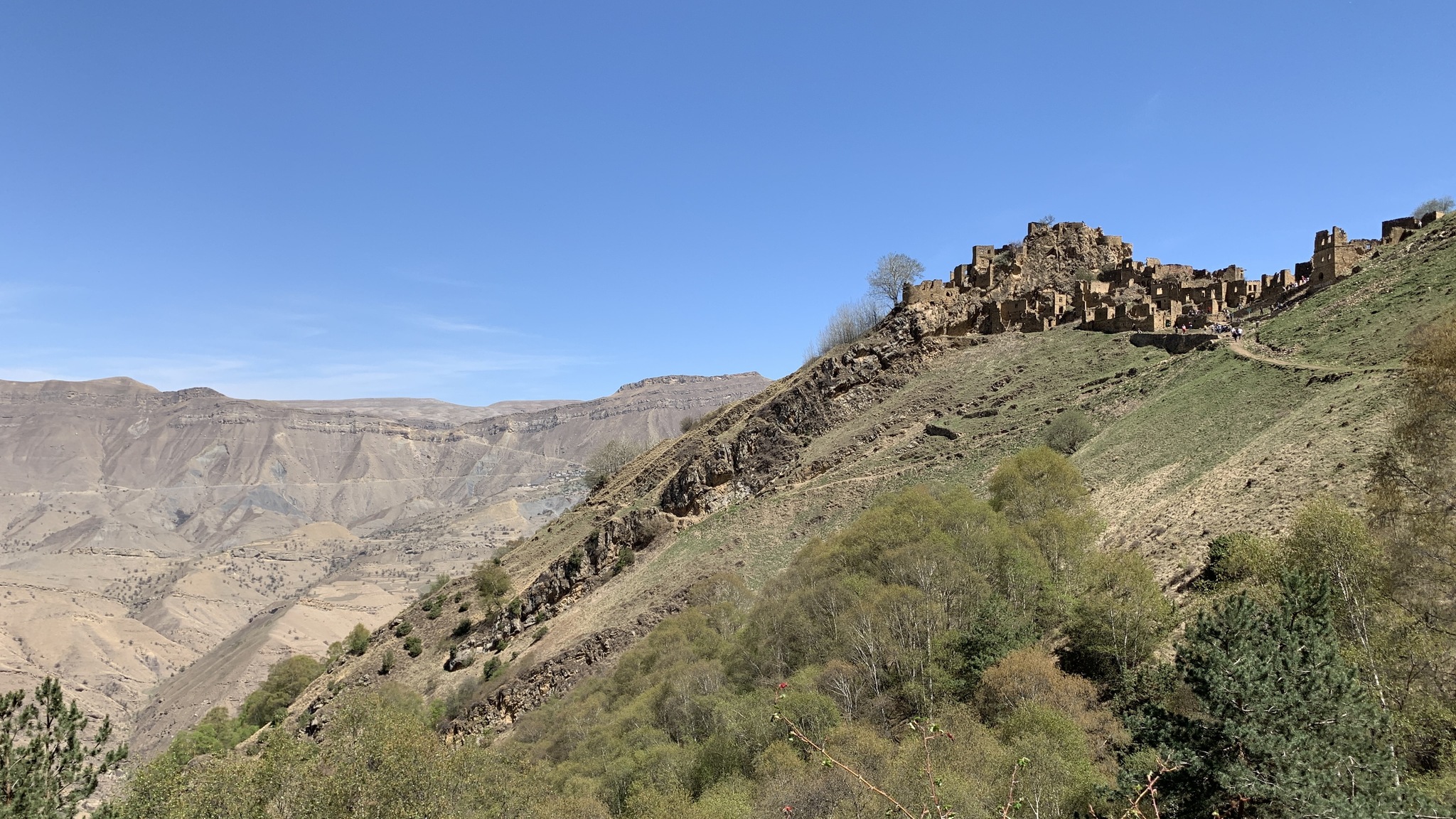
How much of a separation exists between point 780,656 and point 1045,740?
50.4 ft

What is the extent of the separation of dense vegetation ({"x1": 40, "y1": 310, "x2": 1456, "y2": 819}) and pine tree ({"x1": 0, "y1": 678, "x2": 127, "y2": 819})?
5.35 ft

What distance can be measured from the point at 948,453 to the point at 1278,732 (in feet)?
128

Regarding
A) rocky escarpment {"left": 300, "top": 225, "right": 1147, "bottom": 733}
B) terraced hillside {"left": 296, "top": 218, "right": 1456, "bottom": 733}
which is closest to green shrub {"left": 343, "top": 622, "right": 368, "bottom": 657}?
rocky escarpment {"left": 300, "top": 225, "right": 1147, "bottom": 733}

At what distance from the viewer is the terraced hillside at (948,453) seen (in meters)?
29.7

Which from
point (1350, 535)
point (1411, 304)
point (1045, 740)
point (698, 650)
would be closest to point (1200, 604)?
point (1350, 535)

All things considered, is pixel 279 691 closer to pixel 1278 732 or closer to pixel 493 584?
pixel 493 584

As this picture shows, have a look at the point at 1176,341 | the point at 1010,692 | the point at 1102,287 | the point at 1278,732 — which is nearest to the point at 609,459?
the point at 1102,287

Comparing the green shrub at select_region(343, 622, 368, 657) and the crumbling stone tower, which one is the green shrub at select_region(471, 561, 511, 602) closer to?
the green shrub at select_region(343, 622, 368, 657)

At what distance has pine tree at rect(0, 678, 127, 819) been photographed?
16.7m

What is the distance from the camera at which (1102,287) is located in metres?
62.3

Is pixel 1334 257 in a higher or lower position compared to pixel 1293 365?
higher

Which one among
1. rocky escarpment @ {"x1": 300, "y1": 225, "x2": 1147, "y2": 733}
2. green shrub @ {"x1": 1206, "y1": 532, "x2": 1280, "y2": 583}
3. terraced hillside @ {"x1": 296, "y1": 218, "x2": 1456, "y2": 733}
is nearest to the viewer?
green shrub @ {"x1": 1206, "y1": 532, "x2": 1280, "y2": 583}

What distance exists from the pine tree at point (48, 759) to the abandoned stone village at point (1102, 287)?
5785 cm

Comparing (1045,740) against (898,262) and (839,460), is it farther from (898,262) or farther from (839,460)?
(898,262)
